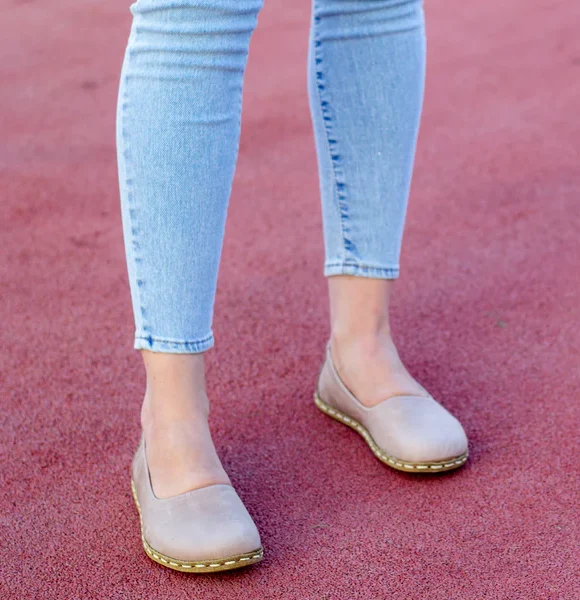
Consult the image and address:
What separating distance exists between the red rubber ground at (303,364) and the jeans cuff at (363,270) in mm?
A: 185

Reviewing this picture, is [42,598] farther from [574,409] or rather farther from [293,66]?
[293,66]

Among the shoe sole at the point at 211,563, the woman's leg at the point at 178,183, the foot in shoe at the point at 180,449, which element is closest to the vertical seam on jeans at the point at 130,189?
the woman's leg at the point at 178,183

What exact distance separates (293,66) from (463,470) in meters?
2.00

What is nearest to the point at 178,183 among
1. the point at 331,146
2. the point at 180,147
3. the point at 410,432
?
the point at 180,147

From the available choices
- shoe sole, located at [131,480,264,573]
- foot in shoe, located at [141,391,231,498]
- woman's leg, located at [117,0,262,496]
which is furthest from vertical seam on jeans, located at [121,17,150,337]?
shoe sole, located at [131,480,264,573]

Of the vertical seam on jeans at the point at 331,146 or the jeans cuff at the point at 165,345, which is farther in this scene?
the vertical seam on jeans at the point at 331,146

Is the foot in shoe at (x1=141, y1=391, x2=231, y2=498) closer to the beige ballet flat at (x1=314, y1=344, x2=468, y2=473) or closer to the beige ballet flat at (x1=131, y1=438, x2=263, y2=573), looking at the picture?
the beige ballet flat at (x1=131, y1=438, x2=263, y2=573)

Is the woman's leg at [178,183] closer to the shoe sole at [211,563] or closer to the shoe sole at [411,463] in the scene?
the shoe sole at [211,563]

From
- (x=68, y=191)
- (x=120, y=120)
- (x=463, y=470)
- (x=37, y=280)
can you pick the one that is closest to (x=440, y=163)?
(x=68, y=191)

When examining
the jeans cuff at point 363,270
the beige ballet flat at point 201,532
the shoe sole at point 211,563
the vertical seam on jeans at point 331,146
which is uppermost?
the vertical seam on jeans at point 331,146

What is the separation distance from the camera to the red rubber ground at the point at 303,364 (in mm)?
757

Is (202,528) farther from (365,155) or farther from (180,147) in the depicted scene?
(365,155)

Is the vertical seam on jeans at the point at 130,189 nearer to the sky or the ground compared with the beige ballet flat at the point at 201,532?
nearer to the sky

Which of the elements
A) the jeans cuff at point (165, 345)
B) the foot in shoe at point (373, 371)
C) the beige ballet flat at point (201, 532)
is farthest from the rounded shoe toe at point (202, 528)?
the foot in shoe at point (373, 371)
